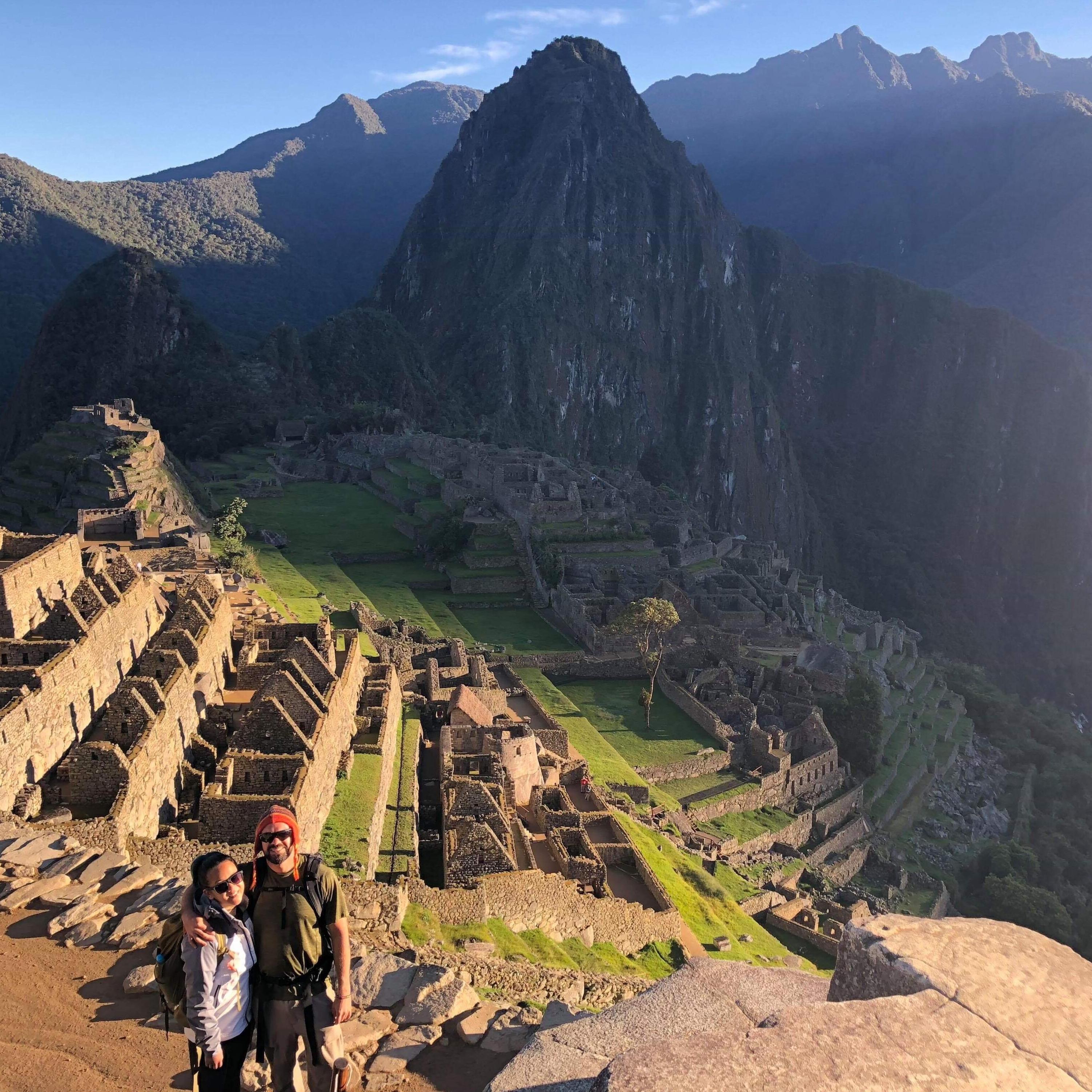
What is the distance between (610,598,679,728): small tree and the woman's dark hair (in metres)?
29.3

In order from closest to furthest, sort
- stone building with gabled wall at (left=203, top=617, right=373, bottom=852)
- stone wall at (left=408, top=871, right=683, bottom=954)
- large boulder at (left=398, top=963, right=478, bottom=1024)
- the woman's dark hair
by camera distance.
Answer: the woman's dark hair
large boulder at (left=398, top=963, right=478, bottom=1024)
stone building with gabled wall at (left=203, top=617, right=373, bottom=852)
stone wall at (left=408, top=871, right=683, bottom=954)

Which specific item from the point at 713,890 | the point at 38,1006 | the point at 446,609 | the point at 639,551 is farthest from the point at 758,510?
the point at 38,1006

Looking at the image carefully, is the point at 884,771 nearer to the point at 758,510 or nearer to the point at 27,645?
the point at 27,645

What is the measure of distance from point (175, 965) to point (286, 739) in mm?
10360

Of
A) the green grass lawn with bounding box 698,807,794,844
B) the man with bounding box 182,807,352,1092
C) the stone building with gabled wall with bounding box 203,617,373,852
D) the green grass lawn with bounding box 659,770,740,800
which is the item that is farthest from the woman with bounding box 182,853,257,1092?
the green grass lawn with bounding box 659,770,740,800

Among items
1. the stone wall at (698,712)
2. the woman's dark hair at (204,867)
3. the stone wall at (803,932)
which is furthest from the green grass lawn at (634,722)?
the woman's dark hair at (204,867)

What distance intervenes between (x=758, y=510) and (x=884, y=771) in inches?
5750

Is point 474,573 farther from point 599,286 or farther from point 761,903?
point 599,286

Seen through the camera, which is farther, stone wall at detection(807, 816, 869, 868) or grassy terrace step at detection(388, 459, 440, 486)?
grassy terrace step at detection(388, 459, 440, 486)

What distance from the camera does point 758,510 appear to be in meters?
182

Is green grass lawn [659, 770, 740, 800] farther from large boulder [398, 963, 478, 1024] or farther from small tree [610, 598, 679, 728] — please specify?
large boulder [398, 963, 478, 1024]

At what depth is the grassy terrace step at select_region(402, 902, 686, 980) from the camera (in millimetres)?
13305

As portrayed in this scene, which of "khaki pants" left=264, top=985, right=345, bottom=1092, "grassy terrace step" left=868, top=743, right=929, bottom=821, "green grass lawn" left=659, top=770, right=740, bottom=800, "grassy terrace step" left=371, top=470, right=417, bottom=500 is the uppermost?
"khaki pants" left=264, top=985, right=345, bottom=1092

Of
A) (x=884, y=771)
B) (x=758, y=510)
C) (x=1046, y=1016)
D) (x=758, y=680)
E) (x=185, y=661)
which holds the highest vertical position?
(x=1046, y=1016)
